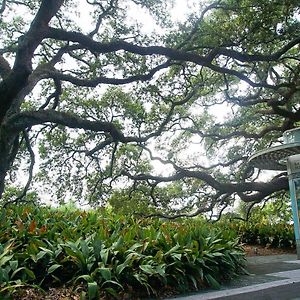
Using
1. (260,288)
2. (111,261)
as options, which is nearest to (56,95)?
(111,261)

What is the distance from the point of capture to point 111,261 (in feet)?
16.2

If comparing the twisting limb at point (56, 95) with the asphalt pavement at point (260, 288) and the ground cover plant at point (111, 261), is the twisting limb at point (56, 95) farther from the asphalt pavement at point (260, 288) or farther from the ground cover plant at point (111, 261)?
the asphalt pavement at point (260, 288)

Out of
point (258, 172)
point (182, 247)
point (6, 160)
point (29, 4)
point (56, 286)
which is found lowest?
point (56, 286)

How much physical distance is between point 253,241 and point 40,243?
9621 mm

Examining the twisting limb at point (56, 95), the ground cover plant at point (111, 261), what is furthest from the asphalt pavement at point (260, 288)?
the twisting limb at point (56, 95)

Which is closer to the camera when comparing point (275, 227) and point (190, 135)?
point (275, 227)

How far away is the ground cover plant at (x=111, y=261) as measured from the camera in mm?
4488

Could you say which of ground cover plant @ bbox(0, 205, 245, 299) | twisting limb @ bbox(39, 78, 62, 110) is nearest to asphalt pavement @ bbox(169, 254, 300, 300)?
ground cover plant @ bbox(0, 205, 245, 299)

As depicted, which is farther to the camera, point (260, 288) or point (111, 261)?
point (260, 288)

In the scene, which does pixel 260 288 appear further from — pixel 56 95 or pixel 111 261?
pixel 56 95

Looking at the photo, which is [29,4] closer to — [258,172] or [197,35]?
[197,35]

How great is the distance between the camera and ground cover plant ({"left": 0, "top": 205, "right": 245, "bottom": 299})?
4.49 meters

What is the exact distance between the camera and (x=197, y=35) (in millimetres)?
11320

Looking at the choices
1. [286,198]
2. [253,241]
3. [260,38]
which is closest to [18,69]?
[260,38]
